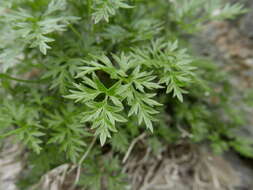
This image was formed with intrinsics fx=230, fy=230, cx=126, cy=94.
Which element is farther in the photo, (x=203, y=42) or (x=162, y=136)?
(x=203, y=42)

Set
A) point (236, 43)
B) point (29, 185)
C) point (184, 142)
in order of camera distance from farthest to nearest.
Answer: point (236, 43), point (184, 142), point (29, 185)

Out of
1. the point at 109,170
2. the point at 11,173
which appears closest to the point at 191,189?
the point at 109,170

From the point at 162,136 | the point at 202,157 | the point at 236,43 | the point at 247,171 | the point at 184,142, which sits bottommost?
the point at 247,171

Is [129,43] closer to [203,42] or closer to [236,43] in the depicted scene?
[203,42]

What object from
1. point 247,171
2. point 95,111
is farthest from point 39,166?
point 247,171

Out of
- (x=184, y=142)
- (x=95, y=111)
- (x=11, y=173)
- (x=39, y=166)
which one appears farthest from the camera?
(x=184, y=142)

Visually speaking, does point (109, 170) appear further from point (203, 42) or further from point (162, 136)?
point (203, 42)

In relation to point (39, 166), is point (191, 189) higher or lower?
lower
